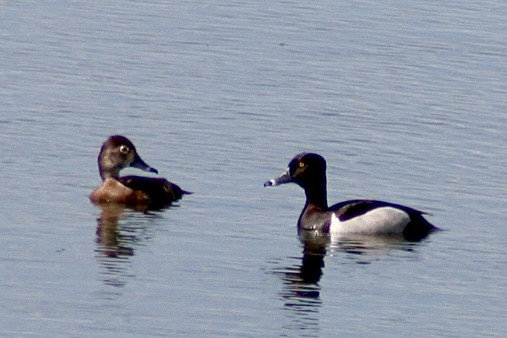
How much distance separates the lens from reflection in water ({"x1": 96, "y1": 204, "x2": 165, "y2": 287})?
17469 millimetres

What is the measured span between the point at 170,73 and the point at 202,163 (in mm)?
5874

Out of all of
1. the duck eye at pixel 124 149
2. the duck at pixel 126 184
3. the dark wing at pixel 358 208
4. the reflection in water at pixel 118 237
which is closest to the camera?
the reflection in water at pixel 118 237

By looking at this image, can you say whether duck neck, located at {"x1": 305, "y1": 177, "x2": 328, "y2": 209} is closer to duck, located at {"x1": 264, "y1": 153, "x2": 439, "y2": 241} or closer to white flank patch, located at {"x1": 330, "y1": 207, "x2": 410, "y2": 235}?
duck, located at {"x1": 264, "y1": 153, "x2": 439, "y2": 241}

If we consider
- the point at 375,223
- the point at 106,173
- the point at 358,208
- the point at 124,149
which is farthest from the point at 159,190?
the point at 375,223

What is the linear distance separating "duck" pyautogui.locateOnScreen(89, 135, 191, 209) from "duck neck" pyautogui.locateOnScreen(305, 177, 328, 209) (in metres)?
1.63

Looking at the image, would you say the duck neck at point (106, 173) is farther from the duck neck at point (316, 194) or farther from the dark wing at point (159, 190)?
the duck neck at point (316, 194)

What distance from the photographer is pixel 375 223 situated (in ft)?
66.8

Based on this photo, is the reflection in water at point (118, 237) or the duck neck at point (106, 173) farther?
the duck neck at point (106, 173)

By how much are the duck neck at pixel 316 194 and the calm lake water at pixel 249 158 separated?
12.7 inches

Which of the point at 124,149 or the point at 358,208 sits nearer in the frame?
the point at 358,208

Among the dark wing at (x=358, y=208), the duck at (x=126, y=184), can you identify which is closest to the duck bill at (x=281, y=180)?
the dark wing at (x=358, y=208)

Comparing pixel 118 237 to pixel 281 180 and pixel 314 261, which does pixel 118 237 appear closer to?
pixel 314 261

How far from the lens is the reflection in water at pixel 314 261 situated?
53.2 feet

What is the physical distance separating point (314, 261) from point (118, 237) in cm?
224
